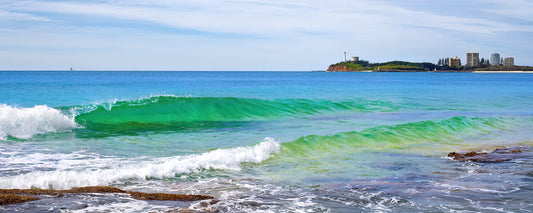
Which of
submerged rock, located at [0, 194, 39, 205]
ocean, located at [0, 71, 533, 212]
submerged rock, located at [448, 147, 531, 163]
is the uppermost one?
submerged rock, located at [0, 194, 39, 205]

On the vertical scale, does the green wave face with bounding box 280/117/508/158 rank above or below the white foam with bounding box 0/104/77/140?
below

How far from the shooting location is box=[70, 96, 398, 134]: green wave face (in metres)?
19.1

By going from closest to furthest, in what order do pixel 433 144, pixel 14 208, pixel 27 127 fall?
pixel 14 208, pixel 433 144, pixel 27 127

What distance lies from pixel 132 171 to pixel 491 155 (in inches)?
346

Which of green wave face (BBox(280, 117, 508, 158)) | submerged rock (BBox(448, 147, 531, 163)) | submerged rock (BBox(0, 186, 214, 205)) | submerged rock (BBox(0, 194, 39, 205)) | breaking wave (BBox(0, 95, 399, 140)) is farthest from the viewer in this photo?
breaking wave (BBox(0, 95, 399, 140))

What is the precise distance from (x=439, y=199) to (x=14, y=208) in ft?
20.6

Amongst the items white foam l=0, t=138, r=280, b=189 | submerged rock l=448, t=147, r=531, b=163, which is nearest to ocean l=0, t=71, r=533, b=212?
white foam l=0, t=138, r=280, b=189

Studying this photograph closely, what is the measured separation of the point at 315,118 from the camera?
22594mm

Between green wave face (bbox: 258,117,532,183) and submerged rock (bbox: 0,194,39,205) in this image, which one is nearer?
submerged rock (bbox: 0,194,39,205)

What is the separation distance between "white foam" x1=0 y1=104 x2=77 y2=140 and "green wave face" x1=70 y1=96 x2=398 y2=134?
3.04 feet

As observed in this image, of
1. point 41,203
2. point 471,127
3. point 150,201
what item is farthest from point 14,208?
point 471,127

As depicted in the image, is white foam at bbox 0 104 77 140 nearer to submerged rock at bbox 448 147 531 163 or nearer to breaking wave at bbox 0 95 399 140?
breaking wave at bbox 0 95 399 140

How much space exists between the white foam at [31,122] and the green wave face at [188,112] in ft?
3.04

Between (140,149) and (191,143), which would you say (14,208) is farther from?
(191,143)
